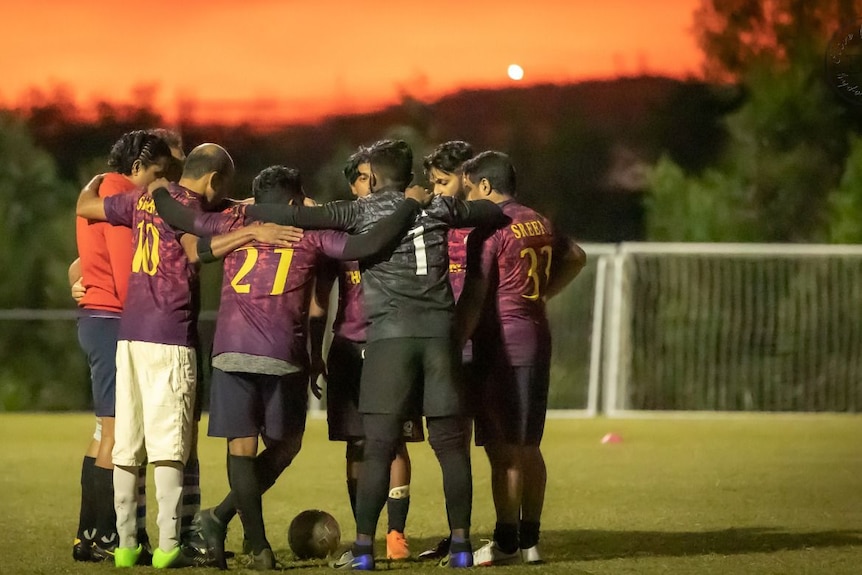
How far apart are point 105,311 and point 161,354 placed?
0.64 meters

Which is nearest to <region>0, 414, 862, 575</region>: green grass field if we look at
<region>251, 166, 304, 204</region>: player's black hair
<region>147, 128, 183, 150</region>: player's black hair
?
<region>251, 166, 304, 204</region>: player's black hair

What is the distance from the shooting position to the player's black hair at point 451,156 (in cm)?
707

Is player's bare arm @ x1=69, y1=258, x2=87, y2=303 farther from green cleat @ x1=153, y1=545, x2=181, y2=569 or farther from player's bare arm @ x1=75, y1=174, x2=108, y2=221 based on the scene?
green cleat @ x1=153, y1=545, x2=181, y2=569

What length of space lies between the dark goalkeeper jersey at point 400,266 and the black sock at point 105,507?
1.45 m

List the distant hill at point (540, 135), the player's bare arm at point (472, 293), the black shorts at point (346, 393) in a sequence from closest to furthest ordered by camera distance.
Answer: the player's bare arm at point (472, 293) < the black shorts at point (346, 393) < the distant hill at point (540, 135)

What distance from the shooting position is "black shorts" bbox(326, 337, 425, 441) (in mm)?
6859

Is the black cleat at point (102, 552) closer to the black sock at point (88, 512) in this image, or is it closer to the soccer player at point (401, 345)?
the black sock at point (88, 512)

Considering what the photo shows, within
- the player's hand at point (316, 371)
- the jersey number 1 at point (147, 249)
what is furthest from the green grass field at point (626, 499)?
the jersey number 1 at point (147, 249)

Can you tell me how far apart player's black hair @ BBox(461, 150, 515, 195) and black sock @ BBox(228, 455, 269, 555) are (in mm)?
1749

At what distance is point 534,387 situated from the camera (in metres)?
6.74

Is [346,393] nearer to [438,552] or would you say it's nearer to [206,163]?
[438,552]

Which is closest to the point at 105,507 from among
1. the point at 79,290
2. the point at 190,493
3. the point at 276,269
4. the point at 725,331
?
the point at 190,493

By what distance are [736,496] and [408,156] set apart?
14.2ft

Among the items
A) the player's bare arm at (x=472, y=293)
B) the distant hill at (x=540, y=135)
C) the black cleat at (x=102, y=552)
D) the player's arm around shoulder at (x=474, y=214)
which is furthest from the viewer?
the distant hill at (x=540, y=135)
